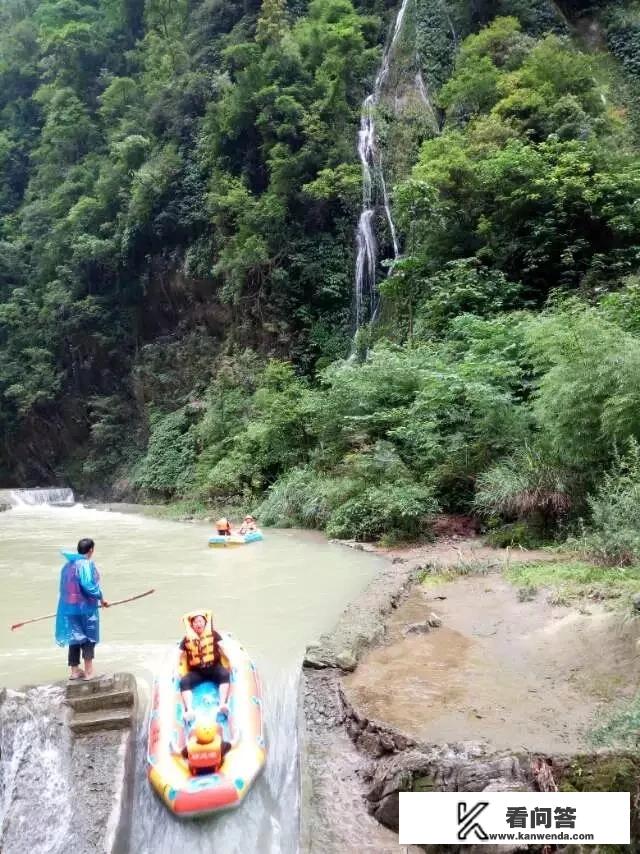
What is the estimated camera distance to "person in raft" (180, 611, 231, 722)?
5691 millimetres

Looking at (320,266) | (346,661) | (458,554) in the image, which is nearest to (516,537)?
(458,554)

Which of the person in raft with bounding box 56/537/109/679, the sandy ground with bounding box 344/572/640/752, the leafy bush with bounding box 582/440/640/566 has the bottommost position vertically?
the sandy ground with bounding box 344/572/640/752

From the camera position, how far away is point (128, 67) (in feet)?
121

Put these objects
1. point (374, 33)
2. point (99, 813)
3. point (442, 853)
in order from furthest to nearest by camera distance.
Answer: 1. point (374, 33)
2. point (99, 813)
3. point (442, 853)

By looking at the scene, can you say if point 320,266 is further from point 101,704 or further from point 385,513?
point 101,704

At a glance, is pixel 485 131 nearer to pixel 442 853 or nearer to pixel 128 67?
pixel 442 853

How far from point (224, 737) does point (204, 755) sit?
0.29 metres

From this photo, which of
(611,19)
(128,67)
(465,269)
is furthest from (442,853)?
(128,67)

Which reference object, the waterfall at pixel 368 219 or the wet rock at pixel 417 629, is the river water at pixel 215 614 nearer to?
the wet rock at pixel 417 629

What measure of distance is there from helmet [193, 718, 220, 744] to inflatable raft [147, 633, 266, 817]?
16 centimetres

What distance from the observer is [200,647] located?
18.9 ft

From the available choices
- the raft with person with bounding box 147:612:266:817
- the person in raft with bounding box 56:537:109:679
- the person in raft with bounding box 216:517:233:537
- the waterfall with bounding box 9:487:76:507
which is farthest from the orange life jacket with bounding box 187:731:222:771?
the waterfall with bounding box 9:487:76:507

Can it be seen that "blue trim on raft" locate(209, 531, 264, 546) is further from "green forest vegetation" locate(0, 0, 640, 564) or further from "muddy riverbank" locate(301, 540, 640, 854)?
"muddy riverbank" locate(301, 540, 640, 854)

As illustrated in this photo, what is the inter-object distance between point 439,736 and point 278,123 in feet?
81.7
